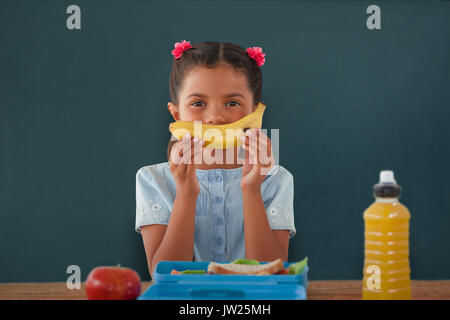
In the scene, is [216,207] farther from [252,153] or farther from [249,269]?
[249,269]

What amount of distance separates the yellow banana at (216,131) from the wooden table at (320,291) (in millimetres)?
553

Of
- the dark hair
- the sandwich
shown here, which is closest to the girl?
the dark hair

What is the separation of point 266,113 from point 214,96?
1.93 ft

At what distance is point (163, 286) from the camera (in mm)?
900

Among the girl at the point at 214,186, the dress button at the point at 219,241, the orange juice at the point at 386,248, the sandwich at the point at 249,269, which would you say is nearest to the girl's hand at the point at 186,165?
the girl at the point at 214,186

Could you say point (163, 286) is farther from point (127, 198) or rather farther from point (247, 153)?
point (127, 198)

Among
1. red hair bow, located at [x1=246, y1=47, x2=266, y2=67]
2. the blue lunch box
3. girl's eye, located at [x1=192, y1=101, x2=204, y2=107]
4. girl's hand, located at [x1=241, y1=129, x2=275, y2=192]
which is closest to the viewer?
the blue lunch box

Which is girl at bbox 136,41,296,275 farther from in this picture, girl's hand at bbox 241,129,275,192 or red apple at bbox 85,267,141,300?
red apple at bbox 85,267,141,300

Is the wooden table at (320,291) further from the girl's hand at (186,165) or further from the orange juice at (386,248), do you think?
the girl's hand at (186,165)

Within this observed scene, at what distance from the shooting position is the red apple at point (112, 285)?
91 centimetres

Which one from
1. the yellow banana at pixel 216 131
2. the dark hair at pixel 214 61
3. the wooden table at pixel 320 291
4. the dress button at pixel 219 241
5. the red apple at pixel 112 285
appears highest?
the dark hair at pixel 214 61

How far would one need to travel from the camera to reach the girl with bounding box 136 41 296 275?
150cm

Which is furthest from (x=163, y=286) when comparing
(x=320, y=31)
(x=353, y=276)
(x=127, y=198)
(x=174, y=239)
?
(x=320, y=31)

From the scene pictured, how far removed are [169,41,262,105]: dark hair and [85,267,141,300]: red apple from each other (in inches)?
34.9
